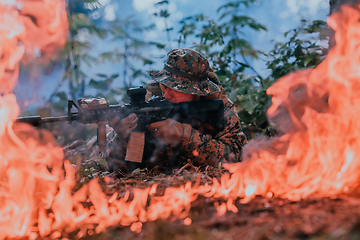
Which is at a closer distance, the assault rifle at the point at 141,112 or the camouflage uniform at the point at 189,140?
the assault rifle at the point at 141,112

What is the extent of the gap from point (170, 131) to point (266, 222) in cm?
168

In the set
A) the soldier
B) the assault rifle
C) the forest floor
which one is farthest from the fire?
the soldier

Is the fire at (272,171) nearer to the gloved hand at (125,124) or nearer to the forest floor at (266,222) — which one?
the forest floor at (266,222)

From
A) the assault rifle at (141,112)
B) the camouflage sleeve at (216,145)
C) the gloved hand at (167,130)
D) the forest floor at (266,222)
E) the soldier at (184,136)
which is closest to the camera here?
the forest floor at (266,222)

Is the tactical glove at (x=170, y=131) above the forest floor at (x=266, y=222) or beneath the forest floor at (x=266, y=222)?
above

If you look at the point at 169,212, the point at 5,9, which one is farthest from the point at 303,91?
the point at 5,9

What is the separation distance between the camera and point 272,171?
1.73 meters

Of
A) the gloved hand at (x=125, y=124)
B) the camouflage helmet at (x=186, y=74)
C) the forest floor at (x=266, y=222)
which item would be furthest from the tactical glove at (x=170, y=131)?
the forest floor at (x=266, y=222)

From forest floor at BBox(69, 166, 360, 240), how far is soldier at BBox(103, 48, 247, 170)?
4.56 feet

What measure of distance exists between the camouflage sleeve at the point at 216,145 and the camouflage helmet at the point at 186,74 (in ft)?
1.33

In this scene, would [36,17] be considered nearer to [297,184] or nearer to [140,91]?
[140,91]

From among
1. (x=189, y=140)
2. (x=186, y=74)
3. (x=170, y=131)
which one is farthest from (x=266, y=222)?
(x=186, y=74)

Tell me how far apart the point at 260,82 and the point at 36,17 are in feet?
11.4

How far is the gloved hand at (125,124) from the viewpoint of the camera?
259cm
